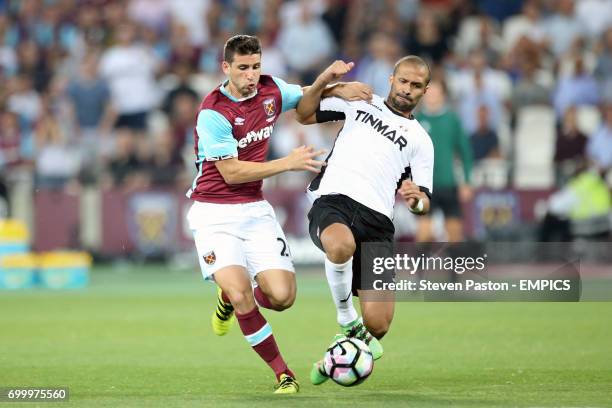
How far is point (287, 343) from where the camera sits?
1127 cm

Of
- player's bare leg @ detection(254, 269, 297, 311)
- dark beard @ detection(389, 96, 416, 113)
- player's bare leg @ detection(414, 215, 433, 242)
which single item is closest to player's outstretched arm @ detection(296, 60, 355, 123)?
dark beard @ detection(389, 96, 416, 113)

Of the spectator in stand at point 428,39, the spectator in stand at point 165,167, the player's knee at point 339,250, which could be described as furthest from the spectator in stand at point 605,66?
the player's knee at point 339,250

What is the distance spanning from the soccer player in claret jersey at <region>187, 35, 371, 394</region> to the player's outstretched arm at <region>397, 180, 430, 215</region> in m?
0.67

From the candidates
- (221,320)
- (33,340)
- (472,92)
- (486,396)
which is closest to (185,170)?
(472,92)

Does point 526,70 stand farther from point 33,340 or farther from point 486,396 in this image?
point 486,396

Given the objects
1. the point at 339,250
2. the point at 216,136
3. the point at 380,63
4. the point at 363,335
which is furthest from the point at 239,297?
the point at 380,63

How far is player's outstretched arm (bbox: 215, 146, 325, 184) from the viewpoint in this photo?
27.1 feet

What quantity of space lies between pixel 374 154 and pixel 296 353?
7.31 ft

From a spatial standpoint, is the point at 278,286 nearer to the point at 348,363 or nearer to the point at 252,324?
the point at 252,324

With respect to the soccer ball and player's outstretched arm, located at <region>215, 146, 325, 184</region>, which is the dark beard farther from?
the soccer ball

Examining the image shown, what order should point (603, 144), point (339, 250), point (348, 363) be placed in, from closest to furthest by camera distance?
point (348, 363)
point (339, 250)
point (603, 144)

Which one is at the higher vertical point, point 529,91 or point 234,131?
point 529,91

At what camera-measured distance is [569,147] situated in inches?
744

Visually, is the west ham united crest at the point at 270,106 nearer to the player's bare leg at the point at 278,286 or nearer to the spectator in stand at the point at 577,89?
the player's bare leg at the point at 278,286
